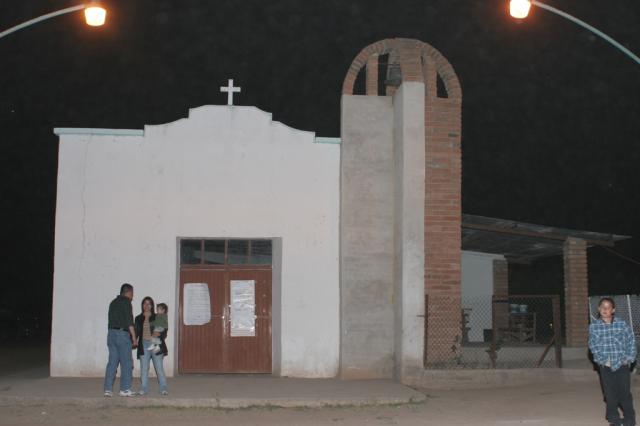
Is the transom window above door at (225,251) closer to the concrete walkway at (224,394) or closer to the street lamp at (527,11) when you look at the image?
the concrete walkway at (224,394)

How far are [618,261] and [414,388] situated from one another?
164ft

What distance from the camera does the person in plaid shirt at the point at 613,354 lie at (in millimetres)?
9758

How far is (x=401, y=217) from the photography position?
15539mm

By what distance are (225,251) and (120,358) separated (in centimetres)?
395

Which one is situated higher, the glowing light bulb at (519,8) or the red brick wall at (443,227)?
the glowing light bulb at (519,8)

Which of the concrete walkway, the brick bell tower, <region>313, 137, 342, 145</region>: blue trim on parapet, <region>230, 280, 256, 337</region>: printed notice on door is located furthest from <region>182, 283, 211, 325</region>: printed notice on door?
<region>313, 137, 342, 145</region>: blue trim on parapet

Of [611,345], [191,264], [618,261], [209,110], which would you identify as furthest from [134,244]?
[618,261]

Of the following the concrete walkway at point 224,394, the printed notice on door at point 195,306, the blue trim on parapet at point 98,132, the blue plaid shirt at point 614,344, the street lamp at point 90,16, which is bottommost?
the concrete walkway at point 224,394

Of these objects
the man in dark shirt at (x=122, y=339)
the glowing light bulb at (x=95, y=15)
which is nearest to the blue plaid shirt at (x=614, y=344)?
the man in dark shirt at (x=122, y=339)

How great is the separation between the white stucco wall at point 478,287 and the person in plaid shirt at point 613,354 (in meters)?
13.6

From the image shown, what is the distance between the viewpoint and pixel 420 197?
1545 cm

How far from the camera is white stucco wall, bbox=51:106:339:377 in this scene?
1619cm

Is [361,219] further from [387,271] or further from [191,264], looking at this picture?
[191,264]

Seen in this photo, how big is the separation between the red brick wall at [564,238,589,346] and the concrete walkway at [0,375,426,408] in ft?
20.4
